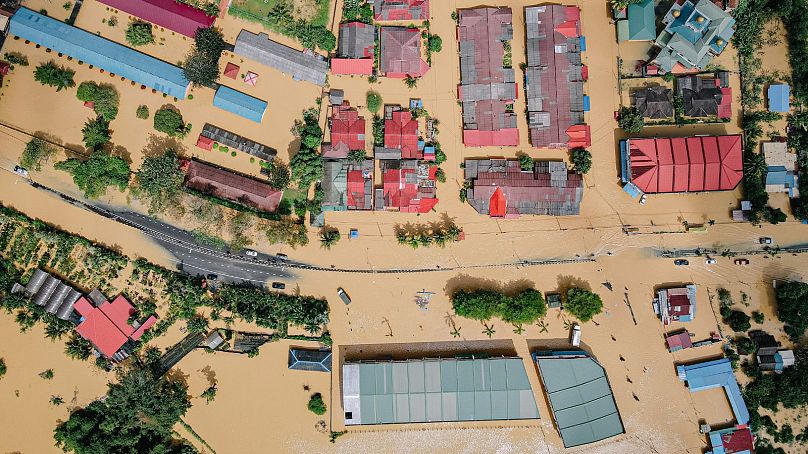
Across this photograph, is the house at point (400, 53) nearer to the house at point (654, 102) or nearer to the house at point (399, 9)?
the house at point (399, 9)

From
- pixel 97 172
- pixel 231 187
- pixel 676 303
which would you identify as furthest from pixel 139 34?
pixel 676 303

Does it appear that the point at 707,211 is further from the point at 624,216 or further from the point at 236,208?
the point at 236,208

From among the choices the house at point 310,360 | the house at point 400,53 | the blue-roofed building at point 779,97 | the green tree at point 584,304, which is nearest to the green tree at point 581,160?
the green tree at point 584,304

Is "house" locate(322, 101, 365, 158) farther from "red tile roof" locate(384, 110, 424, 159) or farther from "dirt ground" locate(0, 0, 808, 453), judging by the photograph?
"red tile roof" locate(384, 110, 424, 159)

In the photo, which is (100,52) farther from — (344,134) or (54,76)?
(344,134)

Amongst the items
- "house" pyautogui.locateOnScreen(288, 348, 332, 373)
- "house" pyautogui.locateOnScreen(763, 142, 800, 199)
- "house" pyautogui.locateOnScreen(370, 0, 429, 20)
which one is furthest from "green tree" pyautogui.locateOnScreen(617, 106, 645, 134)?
"house" pyautogui.locateOnScreen(288, 348, 332, 373)
